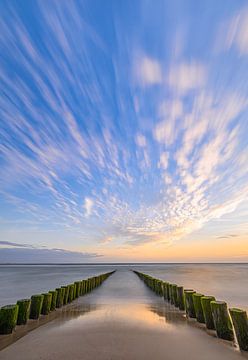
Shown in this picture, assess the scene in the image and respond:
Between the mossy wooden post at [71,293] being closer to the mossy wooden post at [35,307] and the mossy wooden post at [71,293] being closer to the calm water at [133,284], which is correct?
the calm water at [133,284]

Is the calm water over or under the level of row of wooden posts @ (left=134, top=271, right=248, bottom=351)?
over

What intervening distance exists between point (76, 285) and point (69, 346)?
9174 mm

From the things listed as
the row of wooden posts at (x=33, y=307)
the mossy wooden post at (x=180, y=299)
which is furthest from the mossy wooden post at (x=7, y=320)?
the mossy wooden post at (x=180, y=299)

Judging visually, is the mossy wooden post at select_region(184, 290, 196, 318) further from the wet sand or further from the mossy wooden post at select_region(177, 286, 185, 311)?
the mossy wooden post at select_region(177, 286, 185, 311)

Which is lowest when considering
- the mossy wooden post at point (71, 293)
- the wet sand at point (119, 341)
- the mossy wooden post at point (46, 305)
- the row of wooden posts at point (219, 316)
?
the wet sand at point (119, 341)

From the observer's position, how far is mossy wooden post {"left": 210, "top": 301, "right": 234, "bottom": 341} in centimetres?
643

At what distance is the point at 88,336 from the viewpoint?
6492mm

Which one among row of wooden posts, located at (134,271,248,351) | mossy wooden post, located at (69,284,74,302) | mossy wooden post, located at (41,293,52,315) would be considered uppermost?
mossy wooden post, located at (69,284,74,302)

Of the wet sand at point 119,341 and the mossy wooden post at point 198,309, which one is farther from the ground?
the mossy wooden post at point 198,309

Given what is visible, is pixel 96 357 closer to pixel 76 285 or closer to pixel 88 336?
pixel 88 336

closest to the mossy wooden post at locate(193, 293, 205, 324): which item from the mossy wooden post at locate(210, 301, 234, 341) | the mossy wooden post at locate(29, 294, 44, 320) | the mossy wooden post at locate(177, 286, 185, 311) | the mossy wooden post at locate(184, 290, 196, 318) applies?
the mossy wooden post at locate(184, 290, 196, 318)

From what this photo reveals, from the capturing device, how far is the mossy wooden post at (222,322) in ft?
21.1

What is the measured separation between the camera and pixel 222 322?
21.4ft

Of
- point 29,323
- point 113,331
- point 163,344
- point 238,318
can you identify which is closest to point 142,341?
point 163,344
